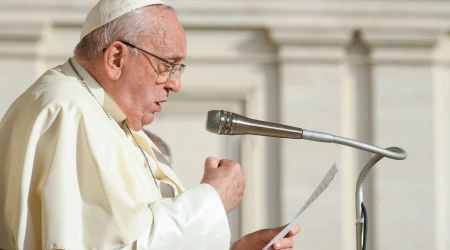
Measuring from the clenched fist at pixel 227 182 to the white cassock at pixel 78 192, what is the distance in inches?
1.9

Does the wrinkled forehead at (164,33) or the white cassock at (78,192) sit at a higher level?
the wrinkled forehead at (164,33)

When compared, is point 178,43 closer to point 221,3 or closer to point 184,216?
point 184,216

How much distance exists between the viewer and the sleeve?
11.5 ft

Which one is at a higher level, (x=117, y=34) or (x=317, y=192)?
(x=117, y=34)

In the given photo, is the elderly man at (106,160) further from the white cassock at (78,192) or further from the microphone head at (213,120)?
the microphone head at (213,120)

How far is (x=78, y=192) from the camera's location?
11.4 ft

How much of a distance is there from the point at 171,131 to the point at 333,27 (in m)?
1.10

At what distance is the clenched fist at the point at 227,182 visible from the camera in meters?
3.69

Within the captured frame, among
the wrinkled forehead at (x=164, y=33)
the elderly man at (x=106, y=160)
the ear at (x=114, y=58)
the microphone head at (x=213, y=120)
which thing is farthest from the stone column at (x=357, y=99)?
the microphone head at (x=213, y=120)

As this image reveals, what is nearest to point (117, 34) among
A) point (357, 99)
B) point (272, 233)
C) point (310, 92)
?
point (272, 233)

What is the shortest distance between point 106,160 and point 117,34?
19.2 inches

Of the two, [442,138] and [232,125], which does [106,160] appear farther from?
[442,138]

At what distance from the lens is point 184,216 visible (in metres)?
3.55

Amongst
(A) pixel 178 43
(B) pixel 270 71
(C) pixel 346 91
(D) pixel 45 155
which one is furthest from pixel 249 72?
(D) pixel 45 155
